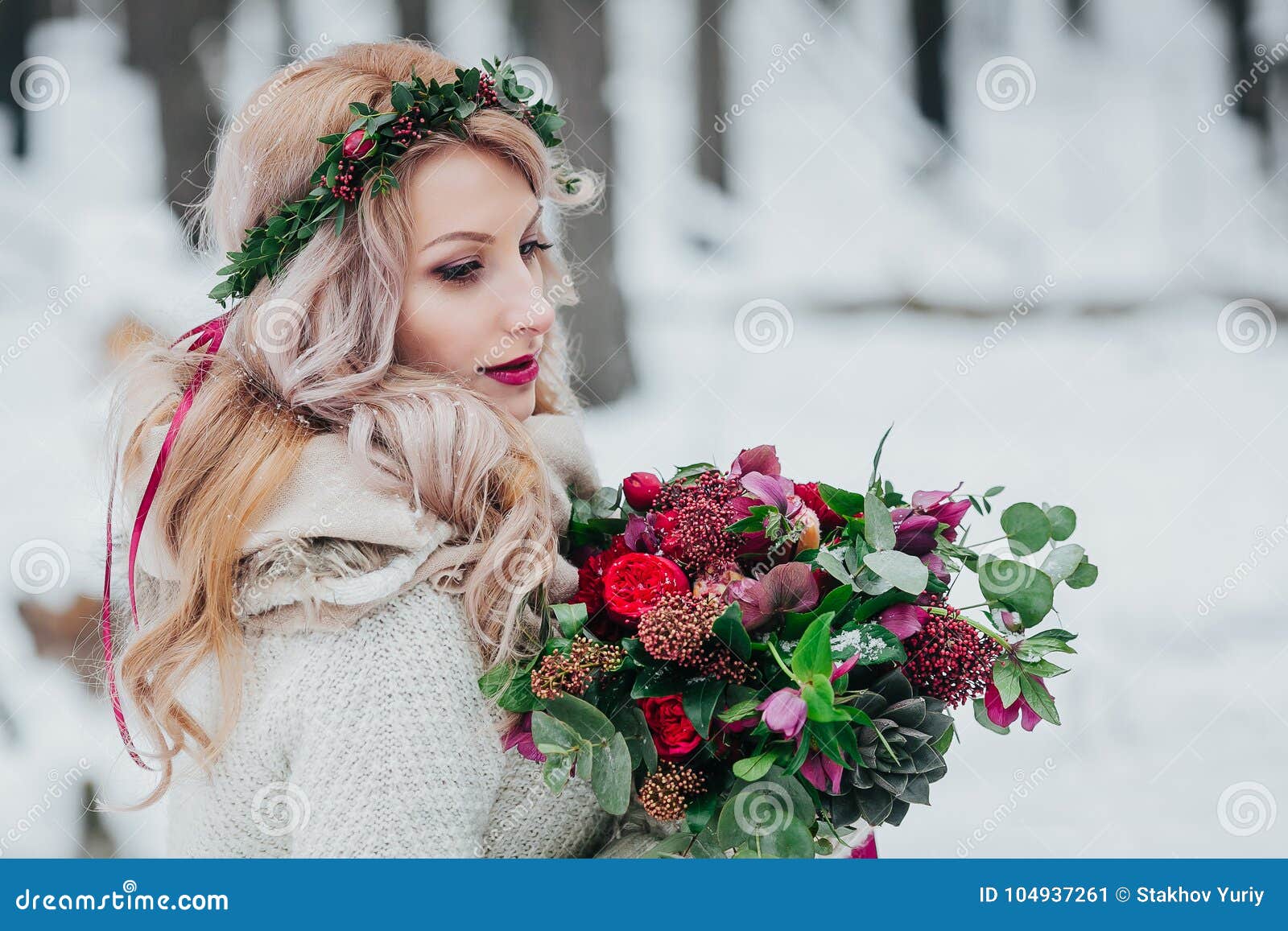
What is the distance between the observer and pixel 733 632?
844mm

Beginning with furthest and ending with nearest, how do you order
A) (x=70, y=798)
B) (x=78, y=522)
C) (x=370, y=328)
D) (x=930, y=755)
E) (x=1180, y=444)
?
(x=1180, y=444) < (x=70, y=798) < (x=78, y=522) < (x=370, y=328) < (x=930, y=755)

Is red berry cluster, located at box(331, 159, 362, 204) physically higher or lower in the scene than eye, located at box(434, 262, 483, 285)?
higher

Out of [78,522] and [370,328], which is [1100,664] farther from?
[78,522]

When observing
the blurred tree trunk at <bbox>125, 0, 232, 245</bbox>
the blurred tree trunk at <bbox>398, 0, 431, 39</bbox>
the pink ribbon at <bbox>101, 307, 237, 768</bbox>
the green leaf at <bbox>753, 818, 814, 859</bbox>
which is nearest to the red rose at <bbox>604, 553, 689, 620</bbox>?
the green leaf at <bbox>753, 818, 814, 859</bbox>

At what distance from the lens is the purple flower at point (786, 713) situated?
2.56 ft

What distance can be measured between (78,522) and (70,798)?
0.63m

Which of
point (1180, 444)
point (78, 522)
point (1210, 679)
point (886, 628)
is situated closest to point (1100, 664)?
point (1210, 679)

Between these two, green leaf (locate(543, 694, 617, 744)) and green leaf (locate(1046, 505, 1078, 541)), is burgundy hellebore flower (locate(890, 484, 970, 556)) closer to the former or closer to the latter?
green leaf (locate(1046, 505, 1078, 541))

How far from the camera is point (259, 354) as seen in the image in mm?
1018

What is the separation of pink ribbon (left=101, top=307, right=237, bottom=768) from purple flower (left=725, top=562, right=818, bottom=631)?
554 mm

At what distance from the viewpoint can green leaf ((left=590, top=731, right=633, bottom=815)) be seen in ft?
2.72

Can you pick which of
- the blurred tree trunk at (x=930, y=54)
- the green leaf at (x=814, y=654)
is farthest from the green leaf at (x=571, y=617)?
the blurred tree trunk at (x=930, y=54)

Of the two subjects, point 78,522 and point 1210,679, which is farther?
point 1210,679

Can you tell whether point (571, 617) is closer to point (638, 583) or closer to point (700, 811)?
point (638, 583)
